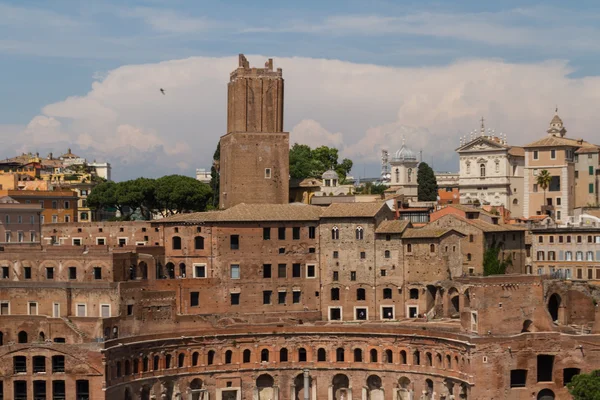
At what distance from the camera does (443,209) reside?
293 feet

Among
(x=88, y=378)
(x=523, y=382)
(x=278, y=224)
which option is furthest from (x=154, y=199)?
(x=523, y=382)

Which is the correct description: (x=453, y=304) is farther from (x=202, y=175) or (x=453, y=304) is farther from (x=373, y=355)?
(x=202, y=175)

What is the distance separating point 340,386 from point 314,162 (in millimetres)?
41122

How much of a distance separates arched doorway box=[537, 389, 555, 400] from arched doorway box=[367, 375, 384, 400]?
11.1 metres

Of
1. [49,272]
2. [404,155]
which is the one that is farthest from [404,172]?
[49,272]

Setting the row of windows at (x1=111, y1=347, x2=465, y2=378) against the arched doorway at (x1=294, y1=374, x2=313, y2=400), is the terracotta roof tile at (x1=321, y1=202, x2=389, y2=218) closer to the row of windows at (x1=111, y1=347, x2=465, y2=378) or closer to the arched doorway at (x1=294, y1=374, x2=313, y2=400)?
the row of windows at (x1=111, y1=347, x2=465, y2=378)

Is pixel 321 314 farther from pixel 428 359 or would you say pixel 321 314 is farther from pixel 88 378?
pixel 88 378

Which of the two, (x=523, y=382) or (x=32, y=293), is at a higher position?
(x=32, y=293)

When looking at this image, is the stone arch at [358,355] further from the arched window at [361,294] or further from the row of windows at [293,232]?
the row of windows at [293,232]

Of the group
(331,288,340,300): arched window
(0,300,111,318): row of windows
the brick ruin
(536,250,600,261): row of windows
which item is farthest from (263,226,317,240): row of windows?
(536,250,600,261): row of windows

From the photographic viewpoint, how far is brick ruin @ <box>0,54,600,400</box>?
74625 mm

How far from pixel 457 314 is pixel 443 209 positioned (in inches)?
395

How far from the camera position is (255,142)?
294 ft

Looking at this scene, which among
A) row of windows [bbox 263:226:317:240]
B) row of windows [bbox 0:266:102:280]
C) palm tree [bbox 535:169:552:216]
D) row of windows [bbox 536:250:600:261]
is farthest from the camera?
palm tree [bbox 535:169:552:216]
